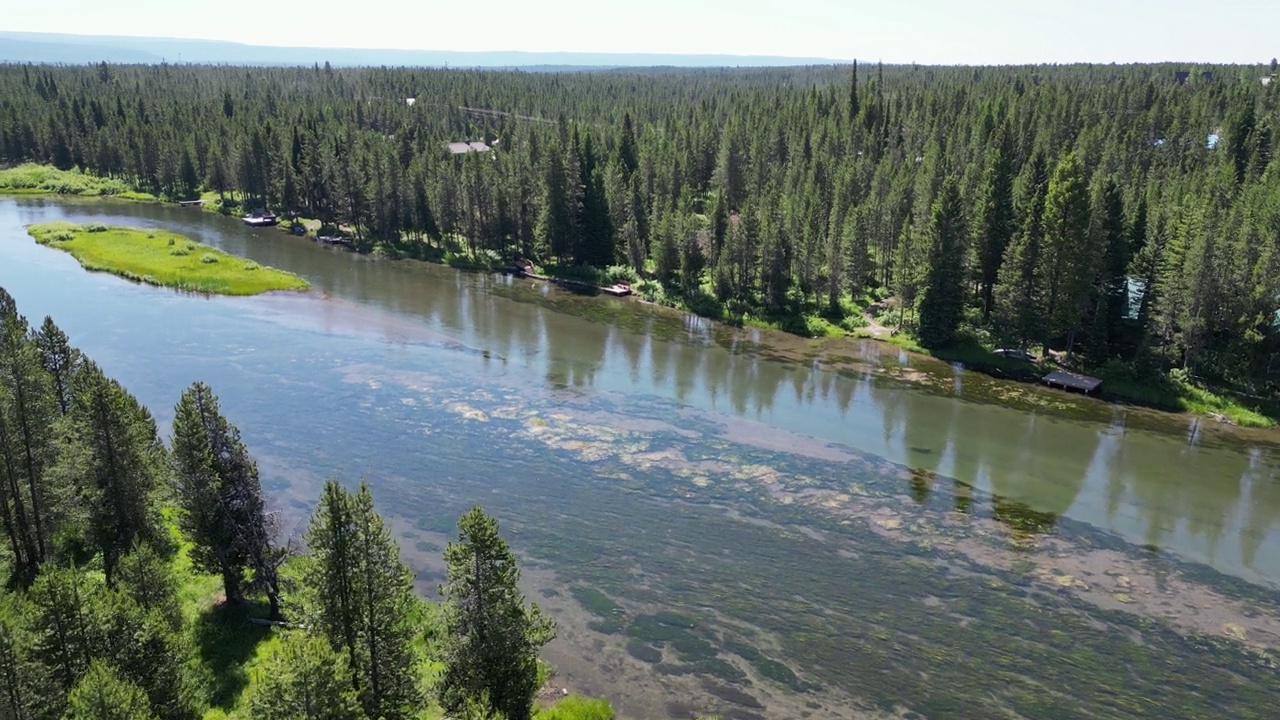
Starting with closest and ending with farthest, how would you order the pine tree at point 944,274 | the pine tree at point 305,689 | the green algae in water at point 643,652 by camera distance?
the pine tree at point 305,689, the green algae in water at point 643,652, the pine tree at point 944,274

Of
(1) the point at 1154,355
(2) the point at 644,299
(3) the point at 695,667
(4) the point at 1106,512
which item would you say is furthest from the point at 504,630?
(2) the point at 644,299

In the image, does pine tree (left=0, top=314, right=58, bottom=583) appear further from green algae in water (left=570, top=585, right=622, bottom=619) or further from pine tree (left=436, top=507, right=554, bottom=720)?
green algae in water (left=570, top=585, right=622, bottom=619)

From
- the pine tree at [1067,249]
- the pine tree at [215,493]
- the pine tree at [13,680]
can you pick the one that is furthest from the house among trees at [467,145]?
the pine tree at [13,680]

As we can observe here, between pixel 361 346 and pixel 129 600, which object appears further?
pixel 361 346

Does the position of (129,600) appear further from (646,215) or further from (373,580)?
(646,215)

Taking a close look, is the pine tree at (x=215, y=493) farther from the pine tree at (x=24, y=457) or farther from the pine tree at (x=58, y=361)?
the pine tree at (x=58, y=361)

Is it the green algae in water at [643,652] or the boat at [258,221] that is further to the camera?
the boat at [258,221]

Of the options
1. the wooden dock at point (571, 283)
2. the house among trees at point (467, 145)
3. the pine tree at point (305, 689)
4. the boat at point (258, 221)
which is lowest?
the wooden dock at point (571, 283)

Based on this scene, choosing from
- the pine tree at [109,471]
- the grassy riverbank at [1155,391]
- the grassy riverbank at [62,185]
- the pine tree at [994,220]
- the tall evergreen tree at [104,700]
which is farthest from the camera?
the grassy riverbank at [62,185]
